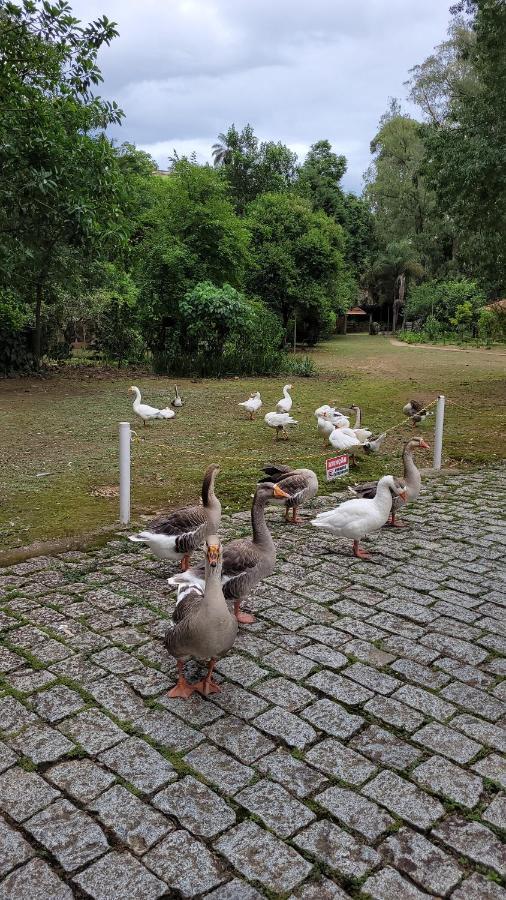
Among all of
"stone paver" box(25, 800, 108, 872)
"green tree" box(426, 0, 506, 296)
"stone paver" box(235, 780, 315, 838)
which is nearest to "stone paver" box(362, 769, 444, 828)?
"stone paver" box(235, 780, 315, 838)

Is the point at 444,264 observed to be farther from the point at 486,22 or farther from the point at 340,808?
the point at 340,808

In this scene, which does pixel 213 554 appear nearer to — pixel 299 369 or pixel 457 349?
pixel 299 369

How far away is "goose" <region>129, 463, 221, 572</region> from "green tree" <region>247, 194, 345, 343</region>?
25.5 metres

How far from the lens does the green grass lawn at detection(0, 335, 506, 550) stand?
7840mm

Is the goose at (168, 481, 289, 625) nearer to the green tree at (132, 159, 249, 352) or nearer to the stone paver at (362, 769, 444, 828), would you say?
the stone paver at (362, 769, 444, 828)

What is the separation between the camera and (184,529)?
5410 millimetres

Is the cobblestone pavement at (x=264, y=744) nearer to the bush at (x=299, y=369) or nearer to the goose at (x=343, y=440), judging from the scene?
the goose at (x=343, y=440)

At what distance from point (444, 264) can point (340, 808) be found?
47.2 meters

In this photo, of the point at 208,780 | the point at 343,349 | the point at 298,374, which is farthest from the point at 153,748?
the point at 343,349

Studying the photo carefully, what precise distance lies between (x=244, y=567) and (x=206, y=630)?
1115 millimetres

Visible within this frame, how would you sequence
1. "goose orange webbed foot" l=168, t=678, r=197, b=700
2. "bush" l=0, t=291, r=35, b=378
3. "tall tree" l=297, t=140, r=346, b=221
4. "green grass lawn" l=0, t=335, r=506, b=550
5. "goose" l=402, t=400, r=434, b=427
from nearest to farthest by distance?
"goose orange webbed foot" l=168, t=678, r=197, b=700
"green grass lawn" l=0, t=335, r=506, b=550
"goose" l=402, t=400, r=434, b=427
"bush" l=0, t=291, r=35, b=378
"tall tree" l=297, t=140, r=346, b=221

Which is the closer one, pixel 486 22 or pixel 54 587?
pixel 54 587

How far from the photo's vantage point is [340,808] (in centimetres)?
298

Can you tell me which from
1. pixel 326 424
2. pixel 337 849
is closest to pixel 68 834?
pixel 337 849
